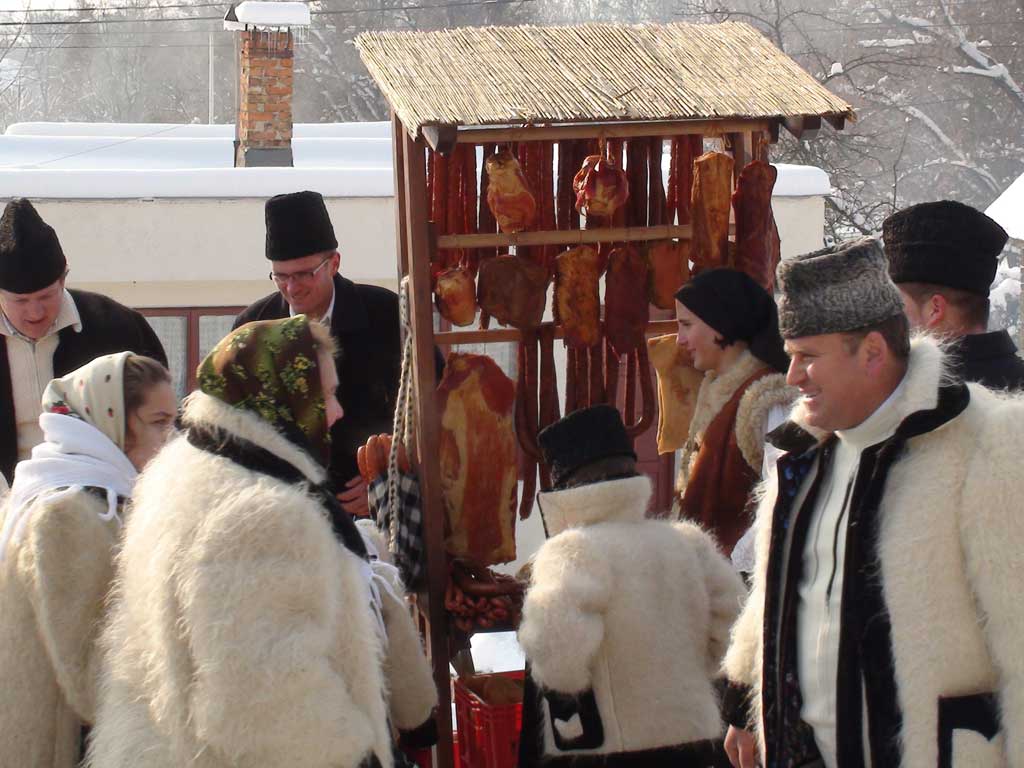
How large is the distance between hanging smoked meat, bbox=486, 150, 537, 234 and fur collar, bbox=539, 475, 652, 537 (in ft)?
4.07

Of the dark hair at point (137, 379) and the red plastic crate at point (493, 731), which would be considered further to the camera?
the red plastic crate at point (493, 731)

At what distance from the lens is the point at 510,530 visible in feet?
14.5

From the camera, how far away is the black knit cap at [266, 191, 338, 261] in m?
4.50

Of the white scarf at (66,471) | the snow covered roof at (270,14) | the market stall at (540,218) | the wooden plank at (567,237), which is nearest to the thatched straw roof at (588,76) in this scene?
the market stall at (540,218)

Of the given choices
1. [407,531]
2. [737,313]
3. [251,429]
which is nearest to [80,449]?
[251,429]

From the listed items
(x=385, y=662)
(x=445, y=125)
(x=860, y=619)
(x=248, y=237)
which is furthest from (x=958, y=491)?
(x=248, y=237)

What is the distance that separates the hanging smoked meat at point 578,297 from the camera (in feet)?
14.7

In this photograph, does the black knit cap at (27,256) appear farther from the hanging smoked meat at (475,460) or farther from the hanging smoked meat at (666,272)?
the hanging smoked meat at (666,272)

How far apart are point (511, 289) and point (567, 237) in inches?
10.2

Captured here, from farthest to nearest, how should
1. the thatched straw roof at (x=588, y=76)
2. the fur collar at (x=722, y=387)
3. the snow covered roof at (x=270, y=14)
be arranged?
the snow covered roof at (x=270, y=14) → the thatched straw roof at (x=588, y=76) → the fur collar at (x=722, y=387)

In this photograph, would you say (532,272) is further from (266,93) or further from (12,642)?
(266,93)

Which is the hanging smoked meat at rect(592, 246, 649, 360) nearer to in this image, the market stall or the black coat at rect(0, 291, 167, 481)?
the market stall

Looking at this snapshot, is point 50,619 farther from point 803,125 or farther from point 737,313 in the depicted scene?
point 803,125

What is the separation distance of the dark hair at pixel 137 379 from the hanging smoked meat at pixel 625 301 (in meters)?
1.79
